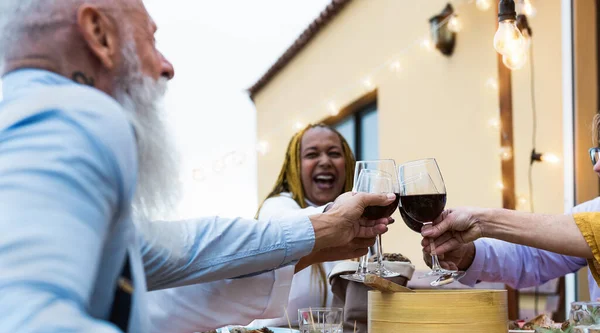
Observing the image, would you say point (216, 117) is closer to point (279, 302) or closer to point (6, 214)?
point (279, 302)

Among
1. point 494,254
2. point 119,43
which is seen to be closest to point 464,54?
point 494,254

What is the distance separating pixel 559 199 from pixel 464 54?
1615 millimetres

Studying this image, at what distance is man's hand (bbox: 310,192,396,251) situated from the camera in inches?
62.7

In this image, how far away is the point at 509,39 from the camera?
9.51 ft

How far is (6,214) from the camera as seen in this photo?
68 cm

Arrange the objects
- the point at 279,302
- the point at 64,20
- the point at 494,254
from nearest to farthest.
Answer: the point at 64,20, the point at 279,302, the point at 494,254

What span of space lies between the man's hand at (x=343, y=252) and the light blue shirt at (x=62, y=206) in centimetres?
88

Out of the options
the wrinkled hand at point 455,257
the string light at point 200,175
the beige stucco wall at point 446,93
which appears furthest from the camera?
the string light at point 200,175

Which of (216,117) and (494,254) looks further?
(216,117)

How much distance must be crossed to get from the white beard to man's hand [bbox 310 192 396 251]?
0.57m

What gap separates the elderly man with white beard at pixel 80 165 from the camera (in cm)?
67

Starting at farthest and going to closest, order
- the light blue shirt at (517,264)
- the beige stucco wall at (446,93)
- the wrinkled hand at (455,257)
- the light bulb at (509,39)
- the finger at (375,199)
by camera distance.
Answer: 1. the beige stucco wall at (446,93)
2. the light bulb at (509,39)
3. the light blue shirt at (517,264)
4. the wrinkled hand at (455,257)
5. the finger at (375,199)

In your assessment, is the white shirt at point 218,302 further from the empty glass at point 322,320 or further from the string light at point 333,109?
the string light at point 333,109

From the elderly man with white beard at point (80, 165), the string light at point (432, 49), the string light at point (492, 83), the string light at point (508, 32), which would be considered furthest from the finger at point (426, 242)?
the string light at point (492, 83)
